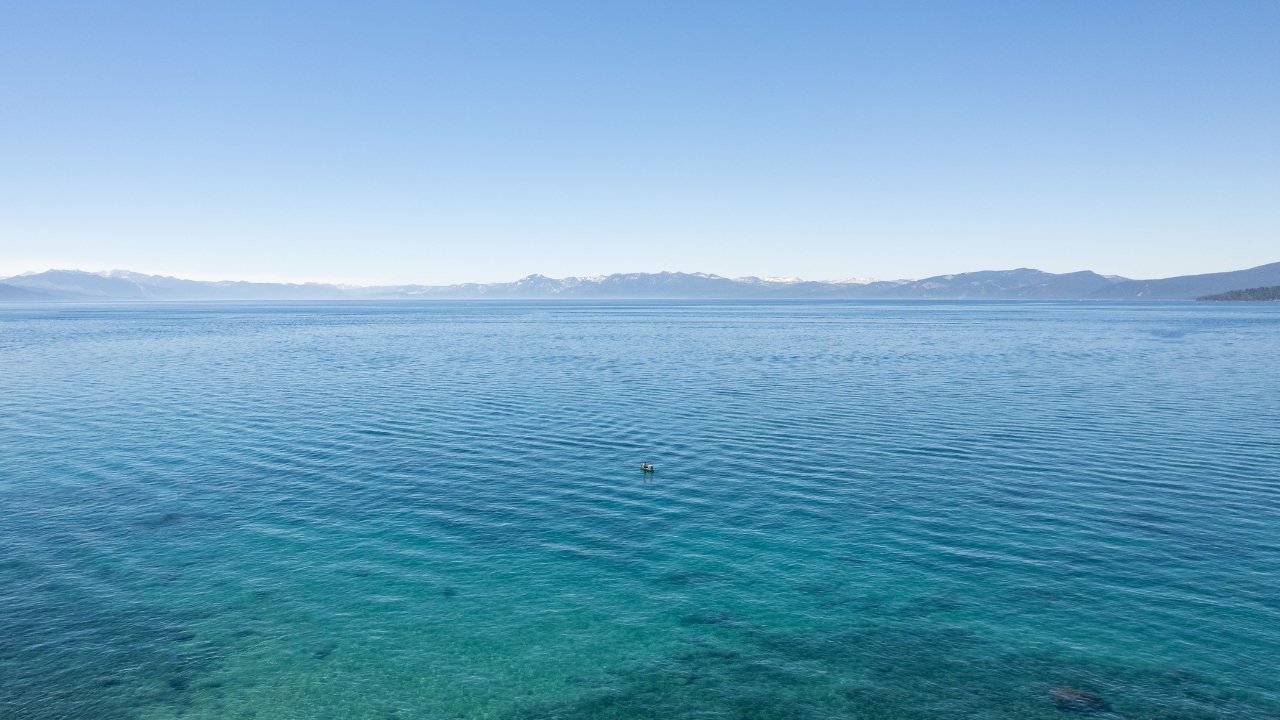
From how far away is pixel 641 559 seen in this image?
101 ft

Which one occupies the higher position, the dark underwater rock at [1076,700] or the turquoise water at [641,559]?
the turquoise water at [641,559]

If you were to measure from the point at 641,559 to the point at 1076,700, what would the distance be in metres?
16.3

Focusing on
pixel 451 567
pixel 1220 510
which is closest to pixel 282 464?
pixel 451 567

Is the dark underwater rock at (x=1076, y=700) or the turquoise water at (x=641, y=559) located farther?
the turquoise water at (x=641, y=559)

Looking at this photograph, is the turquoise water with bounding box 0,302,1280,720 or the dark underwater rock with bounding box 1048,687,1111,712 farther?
the turquoise water with bounding box 0,302,1280,720

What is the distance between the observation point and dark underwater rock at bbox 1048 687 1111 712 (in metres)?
20.6

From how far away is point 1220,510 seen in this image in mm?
35688

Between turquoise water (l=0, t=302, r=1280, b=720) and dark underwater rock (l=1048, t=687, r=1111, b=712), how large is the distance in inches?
4.9

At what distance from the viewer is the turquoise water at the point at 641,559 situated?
22.0 metres

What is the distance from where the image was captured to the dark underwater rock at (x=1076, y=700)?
810 inches

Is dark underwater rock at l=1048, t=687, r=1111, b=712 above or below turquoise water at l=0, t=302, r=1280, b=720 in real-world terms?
below

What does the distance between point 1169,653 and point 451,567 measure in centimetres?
2630

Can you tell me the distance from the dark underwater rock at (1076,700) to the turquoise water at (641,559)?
0.41ft

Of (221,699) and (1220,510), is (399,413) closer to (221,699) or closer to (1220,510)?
Result: (221,699)
